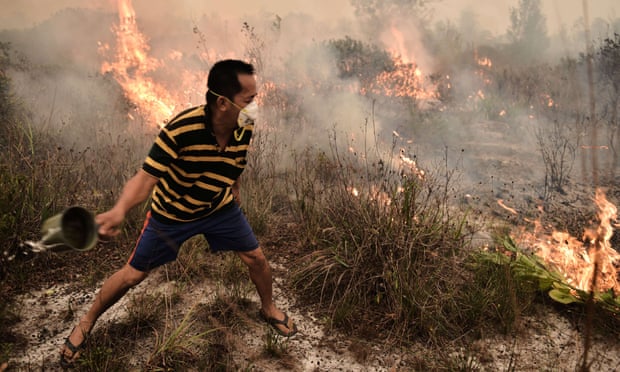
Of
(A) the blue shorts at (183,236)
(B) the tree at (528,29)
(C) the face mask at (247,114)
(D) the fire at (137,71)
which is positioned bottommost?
(A) the blue shorts at (183,236)

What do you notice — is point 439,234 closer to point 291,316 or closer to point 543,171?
point 291,316

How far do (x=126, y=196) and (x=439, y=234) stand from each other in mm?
2283

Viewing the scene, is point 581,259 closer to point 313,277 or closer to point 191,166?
point 313,277

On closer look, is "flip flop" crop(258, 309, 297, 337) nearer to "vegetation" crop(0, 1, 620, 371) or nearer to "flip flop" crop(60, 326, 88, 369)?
"vegetation" crop(0, 1, 620, 371)

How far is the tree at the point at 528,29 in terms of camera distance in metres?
19.9

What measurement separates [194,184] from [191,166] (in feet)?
0.40

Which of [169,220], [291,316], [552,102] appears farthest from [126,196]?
[552,102]

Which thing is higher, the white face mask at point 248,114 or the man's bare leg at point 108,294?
the white face mask at point 248,114

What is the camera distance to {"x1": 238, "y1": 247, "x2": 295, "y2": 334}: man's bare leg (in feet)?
8.48

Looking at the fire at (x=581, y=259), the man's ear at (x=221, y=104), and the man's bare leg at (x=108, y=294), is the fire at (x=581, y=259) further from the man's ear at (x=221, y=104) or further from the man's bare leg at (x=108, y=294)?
the man's bare leg at (x=108, y=294)

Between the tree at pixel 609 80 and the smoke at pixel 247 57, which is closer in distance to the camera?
the smoke at pixel 247 57

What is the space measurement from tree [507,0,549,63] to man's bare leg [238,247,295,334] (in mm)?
20453

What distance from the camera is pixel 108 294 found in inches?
90.7

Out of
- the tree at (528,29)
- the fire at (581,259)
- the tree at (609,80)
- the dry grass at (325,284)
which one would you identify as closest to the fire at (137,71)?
the dry grass at (325,284)
